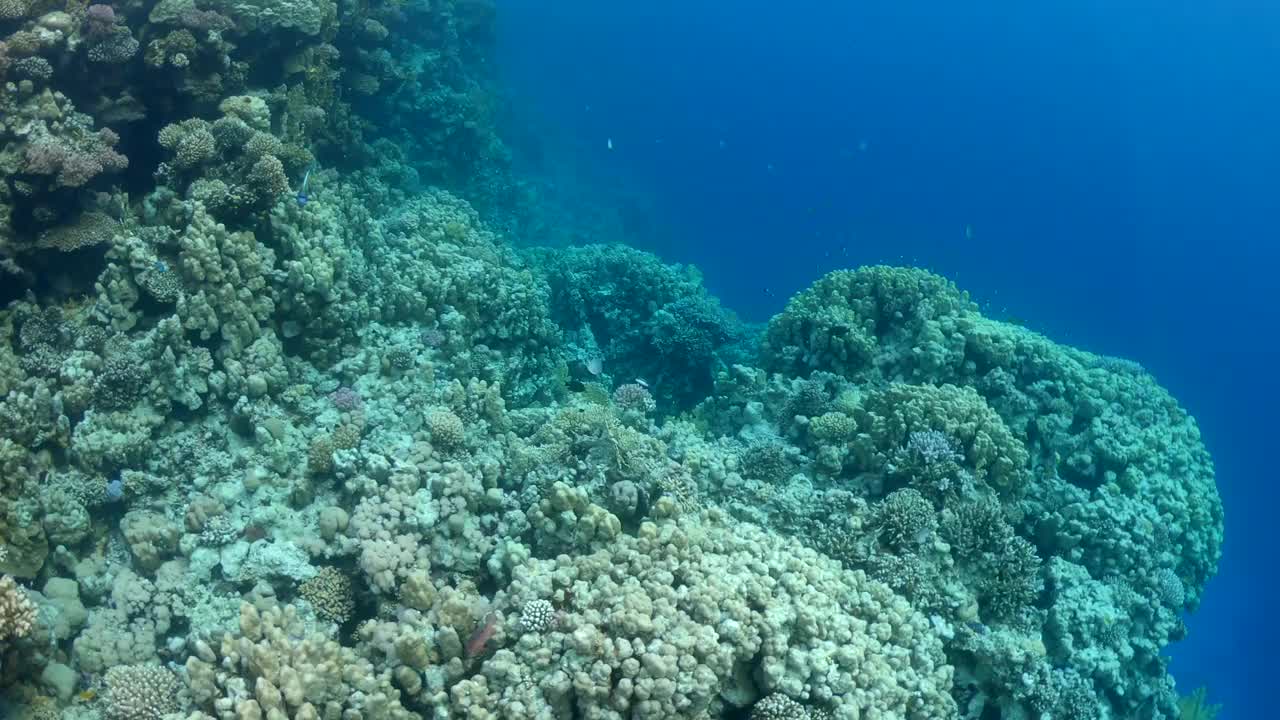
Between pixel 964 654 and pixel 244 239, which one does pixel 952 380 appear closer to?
pixel 964 654

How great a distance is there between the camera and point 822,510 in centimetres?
807

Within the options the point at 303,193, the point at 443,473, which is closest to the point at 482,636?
the point at 443,473

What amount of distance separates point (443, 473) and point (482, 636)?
232 cm

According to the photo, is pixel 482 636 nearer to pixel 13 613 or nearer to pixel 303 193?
pixel 13 613

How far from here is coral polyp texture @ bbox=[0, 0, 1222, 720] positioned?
527 centimetres

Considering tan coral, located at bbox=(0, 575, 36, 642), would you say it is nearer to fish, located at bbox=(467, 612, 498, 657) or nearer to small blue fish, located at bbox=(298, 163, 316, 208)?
fish, located at bbox=(467, 612, 498, 657)

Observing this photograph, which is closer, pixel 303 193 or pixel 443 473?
pixel 443 473

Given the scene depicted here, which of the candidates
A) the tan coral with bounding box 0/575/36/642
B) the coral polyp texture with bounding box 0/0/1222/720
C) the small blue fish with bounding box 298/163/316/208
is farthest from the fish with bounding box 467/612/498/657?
the small blue fish with bounding box 298/163/316/208

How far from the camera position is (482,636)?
17.3 ft

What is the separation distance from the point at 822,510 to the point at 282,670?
Result: 5.57m

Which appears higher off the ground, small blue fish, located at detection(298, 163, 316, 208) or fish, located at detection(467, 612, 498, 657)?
small blue fish, located at detection(298, 163, 316, 208)

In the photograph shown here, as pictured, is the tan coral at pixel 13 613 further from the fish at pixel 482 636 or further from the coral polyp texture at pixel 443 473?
the fish at pixel 482 636

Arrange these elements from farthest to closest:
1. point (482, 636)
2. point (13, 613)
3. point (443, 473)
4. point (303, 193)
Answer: point (303, 193), point (443, 473), point (482, 636), point (13, 613)

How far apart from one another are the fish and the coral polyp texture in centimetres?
5
